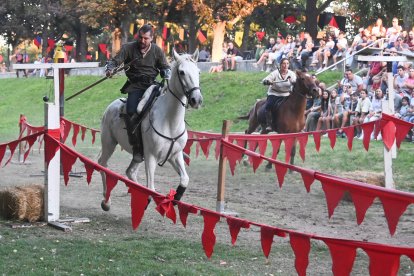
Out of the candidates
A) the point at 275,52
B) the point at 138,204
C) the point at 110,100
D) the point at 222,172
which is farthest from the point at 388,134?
the point at 110,100

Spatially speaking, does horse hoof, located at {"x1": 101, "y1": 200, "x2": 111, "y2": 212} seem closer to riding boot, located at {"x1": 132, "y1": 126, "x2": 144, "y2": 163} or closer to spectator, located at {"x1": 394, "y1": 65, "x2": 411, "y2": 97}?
riding boot, located at {"x1": 132, "y1": 126, "x2": 144, "y2": 163}

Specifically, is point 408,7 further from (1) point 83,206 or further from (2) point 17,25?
(2) point 17,25

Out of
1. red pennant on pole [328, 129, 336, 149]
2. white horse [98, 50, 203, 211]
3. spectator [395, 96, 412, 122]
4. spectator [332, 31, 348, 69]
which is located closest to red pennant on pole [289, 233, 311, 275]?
white horse [98, 50, 203, 211]

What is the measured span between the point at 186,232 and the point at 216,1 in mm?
34526

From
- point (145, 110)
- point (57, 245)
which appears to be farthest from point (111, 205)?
point (57, 245)

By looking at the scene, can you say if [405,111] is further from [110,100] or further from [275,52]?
[110,100]

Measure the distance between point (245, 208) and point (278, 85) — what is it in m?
6.29

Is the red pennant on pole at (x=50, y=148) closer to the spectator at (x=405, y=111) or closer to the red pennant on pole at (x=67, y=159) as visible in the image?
the red pennant on pole at (x=67, y=159)

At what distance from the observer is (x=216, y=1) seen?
4450 centimetres

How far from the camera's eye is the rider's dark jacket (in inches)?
487

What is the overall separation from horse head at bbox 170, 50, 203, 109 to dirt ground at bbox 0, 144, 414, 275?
1.69m

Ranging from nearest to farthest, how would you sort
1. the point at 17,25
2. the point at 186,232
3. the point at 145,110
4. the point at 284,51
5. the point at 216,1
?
1. the point at 186,232
2. the point at 145,110
3. the point at 284,51
4. the point at 216,1
5. the point at 17,25

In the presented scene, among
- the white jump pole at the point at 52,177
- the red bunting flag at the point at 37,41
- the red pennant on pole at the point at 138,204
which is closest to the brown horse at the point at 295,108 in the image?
the white jump pole at the point at 52,177

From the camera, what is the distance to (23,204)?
443 inches
